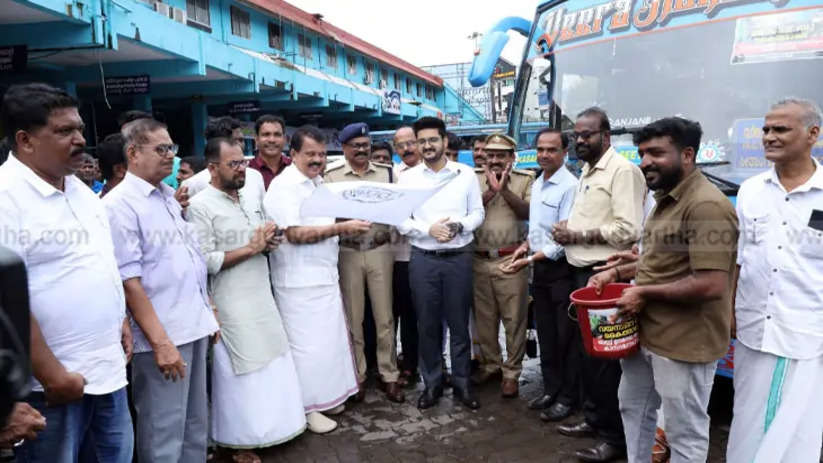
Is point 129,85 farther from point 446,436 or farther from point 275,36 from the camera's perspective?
point 446,436

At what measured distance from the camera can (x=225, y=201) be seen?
3.14m

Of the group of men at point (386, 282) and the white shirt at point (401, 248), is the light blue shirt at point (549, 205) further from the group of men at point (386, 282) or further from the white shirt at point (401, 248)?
the white shirt at point (401, 248)

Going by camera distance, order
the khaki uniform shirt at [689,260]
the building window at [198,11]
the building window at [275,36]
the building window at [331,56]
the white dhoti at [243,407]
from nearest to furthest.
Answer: the khaki uniform shirt at [689,260] → the white dhoti at [243,407] → the building window at [198,11] → the building window at [275,36] → the building window at [331,56]

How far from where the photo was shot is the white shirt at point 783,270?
2213 mm

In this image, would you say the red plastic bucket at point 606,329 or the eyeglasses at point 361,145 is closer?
the red plastic bucket at point 606,329

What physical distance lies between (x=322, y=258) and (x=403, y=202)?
76 centimetres

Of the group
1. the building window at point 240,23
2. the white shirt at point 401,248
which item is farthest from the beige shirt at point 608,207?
the building window at point 240,23

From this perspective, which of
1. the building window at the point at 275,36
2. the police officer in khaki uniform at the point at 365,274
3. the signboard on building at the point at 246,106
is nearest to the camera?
the police officer in khaki uniform at the point at 365,274

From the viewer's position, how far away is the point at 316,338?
12.1 ft

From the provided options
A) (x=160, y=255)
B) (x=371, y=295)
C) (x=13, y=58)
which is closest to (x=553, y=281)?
(x=371, y=295)

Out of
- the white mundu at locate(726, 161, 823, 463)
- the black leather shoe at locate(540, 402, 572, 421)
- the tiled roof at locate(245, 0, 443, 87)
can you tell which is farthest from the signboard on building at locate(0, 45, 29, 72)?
the tiled roof at locate(245, 0, 443, 87)

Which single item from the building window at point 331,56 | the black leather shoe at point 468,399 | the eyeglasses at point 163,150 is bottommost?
the black leather shoe at point 468,399

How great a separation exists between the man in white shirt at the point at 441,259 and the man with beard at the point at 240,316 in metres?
1.04

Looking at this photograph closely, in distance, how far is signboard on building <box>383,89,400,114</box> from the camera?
23750 mm
